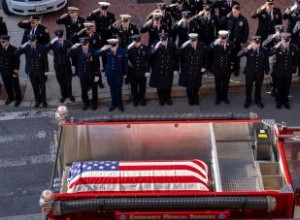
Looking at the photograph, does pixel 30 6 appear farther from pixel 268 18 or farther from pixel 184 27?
pixel 268 18

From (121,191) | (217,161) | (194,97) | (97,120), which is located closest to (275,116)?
(194,97)

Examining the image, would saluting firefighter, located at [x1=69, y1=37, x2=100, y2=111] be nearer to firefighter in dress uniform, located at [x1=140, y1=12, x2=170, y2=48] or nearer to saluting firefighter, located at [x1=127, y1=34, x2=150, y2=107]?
saluting firefighter, located at [x1=127, y1=34, x2=150, y2=107]

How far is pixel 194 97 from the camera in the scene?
12367 mm

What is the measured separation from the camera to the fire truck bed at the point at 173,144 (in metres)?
7.95

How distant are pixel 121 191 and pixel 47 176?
3.60m

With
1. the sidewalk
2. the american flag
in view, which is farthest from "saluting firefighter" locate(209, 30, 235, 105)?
the american flag

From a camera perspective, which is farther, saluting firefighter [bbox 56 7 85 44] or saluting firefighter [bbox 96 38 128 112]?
saluting firefighter [bbox 56 7 85 44]

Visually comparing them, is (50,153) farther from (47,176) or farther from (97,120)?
(97,120)

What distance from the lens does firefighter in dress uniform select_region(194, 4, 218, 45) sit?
1307 centimetres

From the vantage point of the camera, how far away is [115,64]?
38.0 feet

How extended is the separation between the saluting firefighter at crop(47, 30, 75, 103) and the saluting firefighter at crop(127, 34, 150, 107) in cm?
119

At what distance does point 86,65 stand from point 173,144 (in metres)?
3.91

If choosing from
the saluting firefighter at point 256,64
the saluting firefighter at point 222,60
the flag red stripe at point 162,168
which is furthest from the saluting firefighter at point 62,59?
the flag red stripe at point 162,168

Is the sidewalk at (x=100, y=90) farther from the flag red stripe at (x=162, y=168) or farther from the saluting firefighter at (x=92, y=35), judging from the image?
the flag red stripe at (x=162, y=168)
